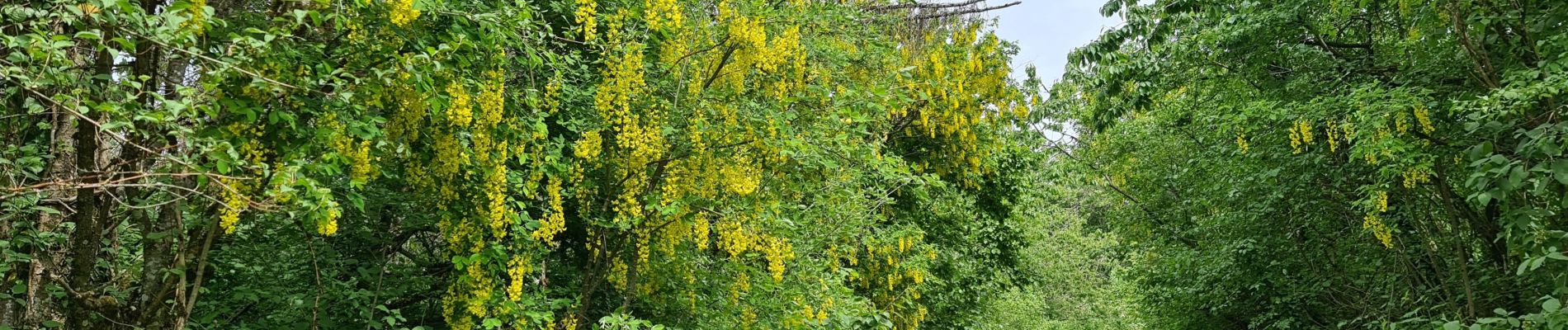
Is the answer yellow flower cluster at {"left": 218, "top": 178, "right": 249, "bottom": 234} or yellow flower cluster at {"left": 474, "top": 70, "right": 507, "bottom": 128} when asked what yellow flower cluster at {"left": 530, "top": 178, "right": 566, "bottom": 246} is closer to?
yellow flower cluster at {"left": 474, "top": 70, "right": 507, "bottom": 128}

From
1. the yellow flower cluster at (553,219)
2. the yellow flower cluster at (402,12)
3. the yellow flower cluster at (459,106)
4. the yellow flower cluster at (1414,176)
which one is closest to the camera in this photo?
the yellow flower cluster at (402,12)

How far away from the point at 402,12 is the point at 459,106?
1.65 feet

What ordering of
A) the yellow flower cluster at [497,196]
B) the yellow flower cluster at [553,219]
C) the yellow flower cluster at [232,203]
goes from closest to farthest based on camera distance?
the yellow flower cluster at [232,203], the yellow flower cluster at [497,196], the yellow flower cluster at [553,219]

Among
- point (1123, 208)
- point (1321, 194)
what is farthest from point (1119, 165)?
point (1321, 194)

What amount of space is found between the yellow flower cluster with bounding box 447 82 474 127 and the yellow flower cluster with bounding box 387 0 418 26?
0.38m

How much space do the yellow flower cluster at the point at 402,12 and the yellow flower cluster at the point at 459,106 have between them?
381mm

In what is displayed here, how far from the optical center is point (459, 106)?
3.90 m

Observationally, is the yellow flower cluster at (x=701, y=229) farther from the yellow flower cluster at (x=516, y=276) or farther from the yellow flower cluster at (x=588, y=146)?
the yellow flower cluster at (x=516, y=276)

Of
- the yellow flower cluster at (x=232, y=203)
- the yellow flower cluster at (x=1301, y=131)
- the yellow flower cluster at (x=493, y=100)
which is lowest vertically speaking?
the yellow flower cluster at (x=232, y=203)

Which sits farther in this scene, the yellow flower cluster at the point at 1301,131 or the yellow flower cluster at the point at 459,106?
the yellow flower cluster at the point at 1301,131

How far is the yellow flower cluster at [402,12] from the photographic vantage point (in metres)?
3.46

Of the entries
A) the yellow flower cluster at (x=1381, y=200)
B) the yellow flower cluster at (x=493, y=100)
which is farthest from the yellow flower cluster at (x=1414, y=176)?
the yellow flower cluster at (x=493, y=100)

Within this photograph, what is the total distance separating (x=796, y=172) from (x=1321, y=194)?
5746 millimetres

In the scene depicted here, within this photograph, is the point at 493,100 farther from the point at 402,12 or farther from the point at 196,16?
the point at 196,16
